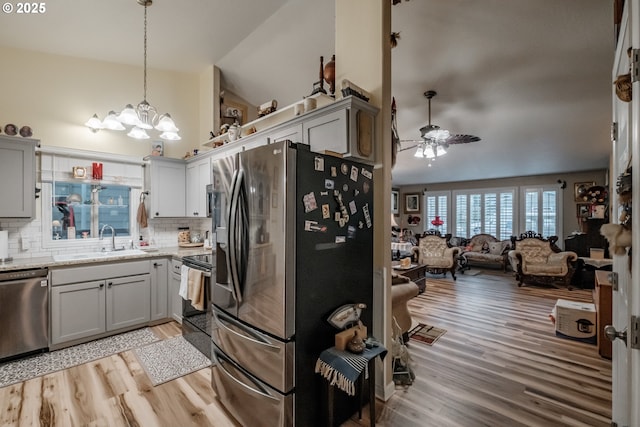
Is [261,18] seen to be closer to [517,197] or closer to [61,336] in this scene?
[61,336]

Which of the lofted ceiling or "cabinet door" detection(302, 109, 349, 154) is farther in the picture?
the lofted ceiling

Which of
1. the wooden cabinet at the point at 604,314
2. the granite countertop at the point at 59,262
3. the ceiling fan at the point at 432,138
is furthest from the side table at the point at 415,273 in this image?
the granite countertop at the point at 59,262

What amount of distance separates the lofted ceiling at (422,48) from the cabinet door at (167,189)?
1119 mm

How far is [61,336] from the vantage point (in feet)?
9.63

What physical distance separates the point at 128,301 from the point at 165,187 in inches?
64.0

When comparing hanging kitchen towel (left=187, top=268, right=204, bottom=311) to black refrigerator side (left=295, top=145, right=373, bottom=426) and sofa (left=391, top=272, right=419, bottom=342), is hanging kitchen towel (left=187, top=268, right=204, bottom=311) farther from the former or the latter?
sofa (left=391, top=272, right=419, bottom=342)

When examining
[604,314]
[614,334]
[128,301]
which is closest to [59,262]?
[128,301]

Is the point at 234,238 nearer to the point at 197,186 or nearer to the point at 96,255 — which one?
the point at 197,186

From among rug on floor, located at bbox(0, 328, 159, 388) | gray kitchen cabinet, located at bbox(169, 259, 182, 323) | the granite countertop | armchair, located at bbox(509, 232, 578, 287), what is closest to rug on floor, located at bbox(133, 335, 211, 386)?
rug on floor, located at bbox(0, 328, 159, 388)

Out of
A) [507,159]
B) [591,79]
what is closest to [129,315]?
[591,79]

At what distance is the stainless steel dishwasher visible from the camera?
2.64m

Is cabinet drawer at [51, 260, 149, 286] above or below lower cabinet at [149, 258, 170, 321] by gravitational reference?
above

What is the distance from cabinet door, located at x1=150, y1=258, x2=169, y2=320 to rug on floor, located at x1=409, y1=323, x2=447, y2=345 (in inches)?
122

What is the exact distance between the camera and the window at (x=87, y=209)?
3.52 metres
